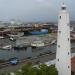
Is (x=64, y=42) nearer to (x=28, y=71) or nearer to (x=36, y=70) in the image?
(x=36, y=70)

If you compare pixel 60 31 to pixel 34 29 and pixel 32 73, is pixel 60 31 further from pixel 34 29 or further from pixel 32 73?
pixel 34 29

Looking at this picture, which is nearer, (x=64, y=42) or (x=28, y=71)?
(x=28, y=71)

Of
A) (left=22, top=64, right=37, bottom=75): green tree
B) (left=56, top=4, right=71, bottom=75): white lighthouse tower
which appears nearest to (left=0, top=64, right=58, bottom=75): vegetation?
(left=22, top=64, right=37, bottom=75): green tree

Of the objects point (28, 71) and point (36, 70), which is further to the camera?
point (36, 70)

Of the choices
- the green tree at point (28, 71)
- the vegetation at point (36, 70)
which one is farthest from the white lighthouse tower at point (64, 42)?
the green tree at point (28, 71)

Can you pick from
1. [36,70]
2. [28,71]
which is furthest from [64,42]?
[28,71]

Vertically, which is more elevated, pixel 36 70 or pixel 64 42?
pixel 64 42

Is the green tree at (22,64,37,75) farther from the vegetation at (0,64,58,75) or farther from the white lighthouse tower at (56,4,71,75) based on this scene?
the white lighthouse tower at (56,4,71,75)

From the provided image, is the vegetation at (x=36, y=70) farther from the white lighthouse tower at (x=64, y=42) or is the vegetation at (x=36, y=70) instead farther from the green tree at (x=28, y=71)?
the white lighthouse tower at (x=64, y=42)

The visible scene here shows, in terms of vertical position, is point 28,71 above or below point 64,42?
below
